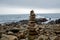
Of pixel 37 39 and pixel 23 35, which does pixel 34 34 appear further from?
pixel 23 35

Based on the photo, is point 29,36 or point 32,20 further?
point 32,20

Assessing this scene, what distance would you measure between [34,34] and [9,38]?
2.00m

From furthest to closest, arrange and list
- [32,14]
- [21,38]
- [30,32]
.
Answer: [21,38]
[32,14]
[30,32]

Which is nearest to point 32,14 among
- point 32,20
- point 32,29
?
point 32,20

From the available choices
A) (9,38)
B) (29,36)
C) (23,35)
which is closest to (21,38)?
(23,35)

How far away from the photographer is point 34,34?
13.0 meters

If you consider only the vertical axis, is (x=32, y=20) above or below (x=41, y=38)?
above

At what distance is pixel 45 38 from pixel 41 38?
297 millimetres

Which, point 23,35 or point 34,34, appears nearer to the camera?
point 34,34

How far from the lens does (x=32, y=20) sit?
45.1ft

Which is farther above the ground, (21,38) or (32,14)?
(32,14)

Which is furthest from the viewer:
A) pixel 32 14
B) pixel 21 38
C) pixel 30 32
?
pixel 21 38

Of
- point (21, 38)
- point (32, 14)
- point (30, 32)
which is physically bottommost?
point (21, 38)

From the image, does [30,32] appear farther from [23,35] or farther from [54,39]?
[23,35]
